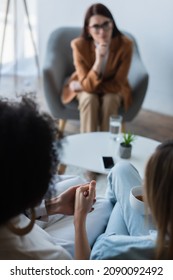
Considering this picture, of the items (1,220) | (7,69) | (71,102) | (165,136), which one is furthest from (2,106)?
(7,69)

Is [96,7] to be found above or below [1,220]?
above

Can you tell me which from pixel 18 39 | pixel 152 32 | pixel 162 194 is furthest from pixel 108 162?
pixel 18 39

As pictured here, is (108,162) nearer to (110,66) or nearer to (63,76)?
(110,66)

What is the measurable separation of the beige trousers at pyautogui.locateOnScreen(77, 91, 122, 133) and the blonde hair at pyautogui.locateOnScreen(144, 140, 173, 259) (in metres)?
1.63

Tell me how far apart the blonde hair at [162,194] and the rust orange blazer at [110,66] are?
170cm

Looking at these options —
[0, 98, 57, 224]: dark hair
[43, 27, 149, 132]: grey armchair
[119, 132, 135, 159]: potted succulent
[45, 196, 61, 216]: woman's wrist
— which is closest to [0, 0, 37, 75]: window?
[43, 27, 149, 132]: grey armchair

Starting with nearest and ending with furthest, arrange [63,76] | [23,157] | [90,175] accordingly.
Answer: [23,157] < [90,175] < [63,76]

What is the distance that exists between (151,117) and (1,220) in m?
2.54

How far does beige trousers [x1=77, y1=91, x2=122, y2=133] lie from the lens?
244 centimetres

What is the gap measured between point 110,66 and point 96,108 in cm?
30

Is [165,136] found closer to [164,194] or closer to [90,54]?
[90,54]

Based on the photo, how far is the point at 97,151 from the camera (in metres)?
1.94

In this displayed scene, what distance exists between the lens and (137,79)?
8.55 ft

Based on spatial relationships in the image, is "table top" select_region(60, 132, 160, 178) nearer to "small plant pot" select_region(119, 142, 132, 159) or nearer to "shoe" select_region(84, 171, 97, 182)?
"small plant pot" select_region(119, 142, 132, 159)
